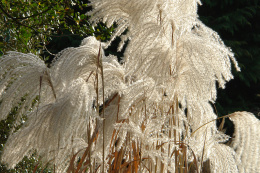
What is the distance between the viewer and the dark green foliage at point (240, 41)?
7.60 metres

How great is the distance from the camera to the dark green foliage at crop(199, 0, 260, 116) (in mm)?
7602

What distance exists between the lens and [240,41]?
25.7ft

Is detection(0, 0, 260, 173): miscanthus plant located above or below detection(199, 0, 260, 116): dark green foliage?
below

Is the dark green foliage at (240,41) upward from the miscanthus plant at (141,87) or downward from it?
upward

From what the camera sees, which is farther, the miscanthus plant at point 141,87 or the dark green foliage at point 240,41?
the dark green foliage at point 240,41

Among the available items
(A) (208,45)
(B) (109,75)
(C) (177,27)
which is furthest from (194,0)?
(B) (109,75)

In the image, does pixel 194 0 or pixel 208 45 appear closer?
pixel 208 45

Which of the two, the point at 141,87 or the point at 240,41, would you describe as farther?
the point at 240,41

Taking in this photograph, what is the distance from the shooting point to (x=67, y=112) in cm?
138

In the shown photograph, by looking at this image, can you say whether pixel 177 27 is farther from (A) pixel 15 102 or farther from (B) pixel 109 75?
(A) pixel 15 102

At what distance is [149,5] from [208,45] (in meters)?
0.30

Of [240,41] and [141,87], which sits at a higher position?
[240,41]

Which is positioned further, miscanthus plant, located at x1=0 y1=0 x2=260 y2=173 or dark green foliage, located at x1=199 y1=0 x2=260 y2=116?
dark green foliage, located at x1=199 y1=0 x2=260 y2=116

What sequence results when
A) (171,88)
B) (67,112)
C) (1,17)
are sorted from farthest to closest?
(1,17)
(171,88)
(67,112)
